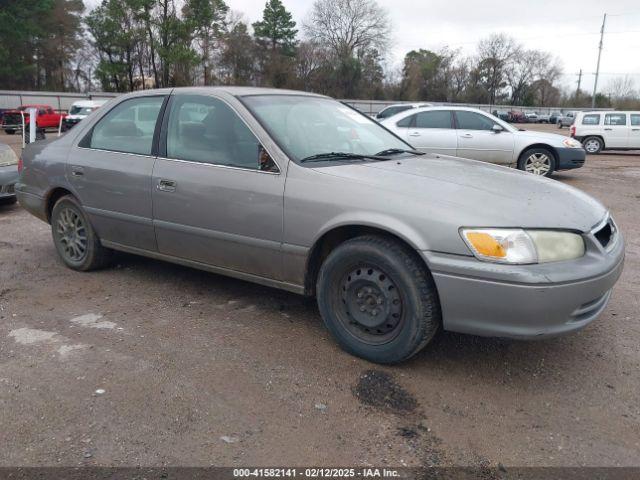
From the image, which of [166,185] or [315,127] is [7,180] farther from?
[315,127]

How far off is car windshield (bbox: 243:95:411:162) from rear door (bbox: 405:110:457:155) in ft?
23.2

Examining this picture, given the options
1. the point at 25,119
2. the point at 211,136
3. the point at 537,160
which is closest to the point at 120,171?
the point at 211,136

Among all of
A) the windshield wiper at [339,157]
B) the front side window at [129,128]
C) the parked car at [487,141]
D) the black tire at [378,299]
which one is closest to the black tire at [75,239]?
the front side window at [129,128]

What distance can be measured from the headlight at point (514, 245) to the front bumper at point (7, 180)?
730 centimetres

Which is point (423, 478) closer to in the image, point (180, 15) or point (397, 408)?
point (397, 408)

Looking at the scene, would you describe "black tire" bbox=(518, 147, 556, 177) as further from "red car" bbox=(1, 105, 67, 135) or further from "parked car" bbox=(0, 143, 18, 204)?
"red car" bbox=(1, 105, 67, 135)

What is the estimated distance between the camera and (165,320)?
3.92 metres

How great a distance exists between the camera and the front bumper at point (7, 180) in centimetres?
789

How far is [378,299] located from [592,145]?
19.1 m

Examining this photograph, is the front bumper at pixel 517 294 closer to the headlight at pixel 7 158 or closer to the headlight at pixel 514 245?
the headlight at pixel 514 245

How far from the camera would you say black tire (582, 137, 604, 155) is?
1932 cm

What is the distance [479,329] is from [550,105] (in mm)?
97852

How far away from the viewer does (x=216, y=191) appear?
3.74 meters

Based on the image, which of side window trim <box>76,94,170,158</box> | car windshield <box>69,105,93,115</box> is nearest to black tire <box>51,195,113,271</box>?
side window trim <box>76,94,170,158</box>
